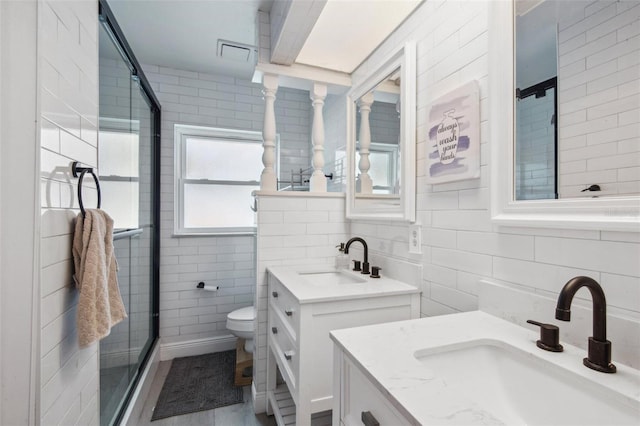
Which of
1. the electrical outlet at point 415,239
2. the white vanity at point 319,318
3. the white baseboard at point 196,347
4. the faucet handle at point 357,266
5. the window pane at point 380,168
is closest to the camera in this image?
the white vanity at point 319,318

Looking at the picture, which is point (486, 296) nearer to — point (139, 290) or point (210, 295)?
point (139, 290)

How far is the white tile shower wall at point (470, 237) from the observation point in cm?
73

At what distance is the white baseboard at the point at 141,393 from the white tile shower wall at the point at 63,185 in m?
0.64

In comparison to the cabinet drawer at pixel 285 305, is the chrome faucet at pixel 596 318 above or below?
above

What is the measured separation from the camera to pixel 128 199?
1836 mm

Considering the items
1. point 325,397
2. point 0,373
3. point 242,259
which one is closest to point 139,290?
point 242,259

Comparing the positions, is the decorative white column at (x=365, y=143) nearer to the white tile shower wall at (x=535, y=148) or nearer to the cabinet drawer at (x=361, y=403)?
the white tile shower wall at (x=535, y=148)

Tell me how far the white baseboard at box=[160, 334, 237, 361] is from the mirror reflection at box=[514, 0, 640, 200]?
8.64 feet

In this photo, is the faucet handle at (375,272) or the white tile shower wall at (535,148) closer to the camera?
the white tile shower wall at (535,148)

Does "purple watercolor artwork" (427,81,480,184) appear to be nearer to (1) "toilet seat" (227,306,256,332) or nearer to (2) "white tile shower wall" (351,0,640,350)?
(2) "white tile shower wall" (351,0,640,350)

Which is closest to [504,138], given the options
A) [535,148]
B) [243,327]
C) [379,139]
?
[535,148]

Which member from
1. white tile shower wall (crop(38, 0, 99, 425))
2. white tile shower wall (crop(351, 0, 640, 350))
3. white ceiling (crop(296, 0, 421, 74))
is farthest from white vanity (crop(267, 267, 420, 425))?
white ceiling (crop(296, 0, 421, 74))

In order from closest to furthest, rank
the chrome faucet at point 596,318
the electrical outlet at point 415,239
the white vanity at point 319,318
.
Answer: the chrome faucet at point 596,318 → the white vanity at point 319,318 → the electrical outlet at point 415,239

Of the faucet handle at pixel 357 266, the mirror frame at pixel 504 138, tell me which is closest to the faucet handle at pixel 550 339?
the mirror frame at pixel 504 138
